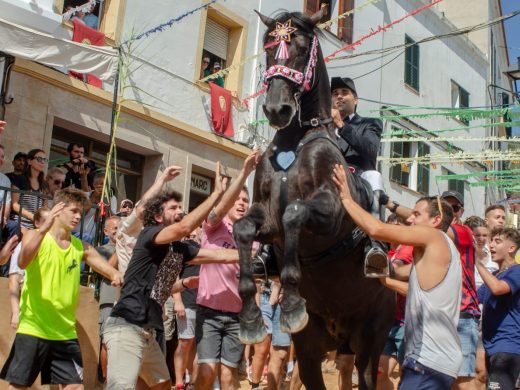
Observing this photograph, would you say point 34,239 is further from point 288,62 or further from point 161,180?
point 288,62

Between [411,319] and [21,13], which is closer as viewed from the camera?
[411,319]

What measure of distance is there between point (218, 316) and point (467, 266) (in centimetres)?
267

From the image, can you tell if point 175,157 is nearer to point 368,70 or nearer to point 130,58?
point 130,58

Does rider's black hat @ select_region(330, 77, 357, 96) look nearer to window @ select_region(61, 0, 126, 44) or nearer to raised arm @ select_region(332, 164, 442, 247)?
raised arm @ select_region(332, 164, 442, 247)

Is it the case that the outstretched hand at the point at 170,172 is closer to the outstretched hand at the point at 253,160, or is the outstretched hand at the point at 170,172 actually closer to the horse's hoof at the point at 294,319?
the outstretched hand at the point at 253,160

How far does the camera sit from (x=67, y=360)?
6672 millimetres

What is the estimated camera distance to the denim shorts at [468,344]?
7.21m

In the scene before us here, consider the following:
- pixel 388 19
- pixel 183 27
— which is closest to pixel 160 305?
pixel 183 27

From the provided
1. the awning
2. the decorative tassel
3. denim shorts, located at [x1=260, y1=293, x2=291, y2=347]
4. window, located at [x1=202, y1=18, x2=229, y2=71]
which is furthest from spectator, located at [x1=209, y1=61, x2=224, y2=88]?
the decorative tassel

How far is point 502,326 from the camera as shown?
6.95 meters

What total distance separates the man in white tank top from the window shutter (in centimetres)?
1264

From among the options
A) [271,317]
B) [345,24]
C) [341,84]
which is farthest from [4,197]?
[345,24]

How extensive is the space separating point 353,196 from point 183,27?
38.2ft

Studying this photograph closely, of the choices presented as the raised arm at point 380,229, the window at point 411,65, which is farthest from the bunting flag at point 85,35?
the window at point 411,65
